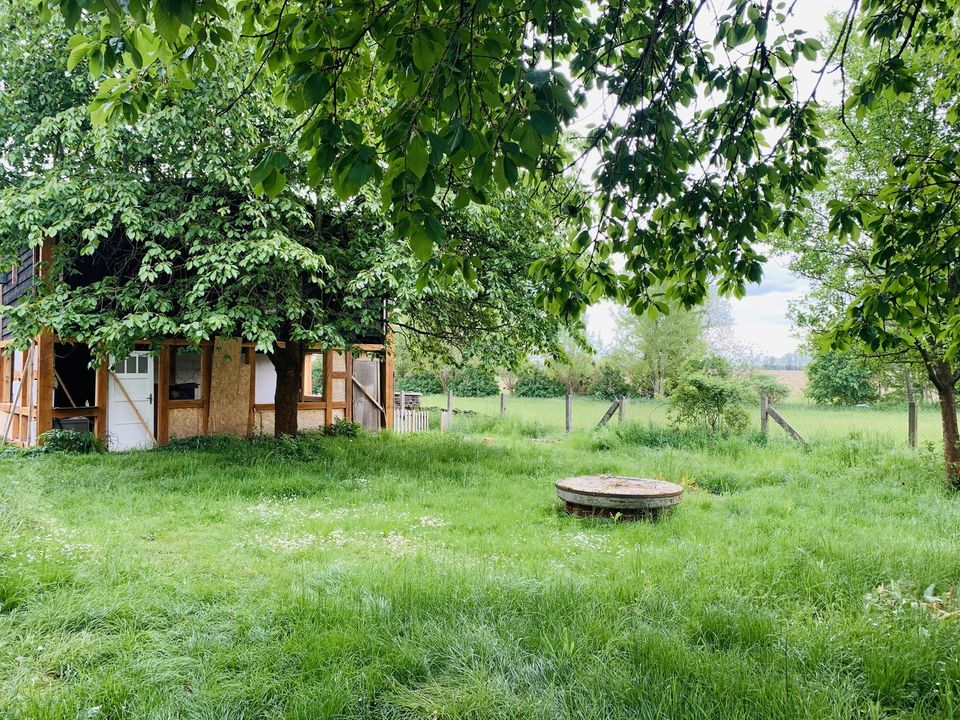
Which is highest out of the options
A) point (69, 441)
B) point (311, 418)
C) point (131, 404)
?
point (131, 404)

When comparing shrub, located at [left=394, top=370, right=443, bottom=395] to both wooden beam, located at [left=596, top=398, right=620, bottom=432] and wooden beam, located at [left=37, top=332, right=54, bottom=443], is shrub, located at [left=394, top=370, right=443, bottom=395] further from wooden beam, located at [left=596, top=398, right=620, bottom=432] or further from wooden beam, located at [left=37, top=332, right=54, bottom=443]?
wooden beam, located at [left=37, top=332, right=54, bottom=443]

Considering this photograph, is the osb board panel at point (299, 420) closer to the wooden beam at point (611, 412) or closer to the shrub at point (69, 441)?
the shrub at point (69, 441)

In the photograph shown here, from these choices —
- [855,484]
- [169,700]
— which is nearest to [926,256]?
[169,700]

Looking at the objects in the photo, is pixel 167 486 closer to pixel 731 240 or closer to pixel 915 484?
pixel 731 240

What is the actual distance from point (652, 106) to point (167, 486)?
7363 mm

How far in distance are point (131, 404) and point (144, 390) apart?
40cm

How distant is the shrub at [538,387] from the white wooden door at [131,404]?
18239 mm

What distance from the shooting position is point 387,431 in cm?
1433

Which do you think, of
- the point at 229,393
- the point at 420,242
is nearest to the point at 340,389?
the point at 229,393

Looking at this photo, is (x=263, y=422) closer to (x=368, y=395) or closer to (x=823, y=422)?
(x=368, y=395)

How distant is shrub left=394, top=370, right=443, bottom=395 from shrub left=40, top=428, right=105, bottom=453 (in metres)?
18.9

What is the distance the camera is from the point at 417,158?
5.96 ft

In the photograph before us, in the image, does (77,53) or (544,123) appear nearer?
(544,123)

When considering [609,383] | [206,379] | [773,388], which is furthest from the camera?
[609,383]
